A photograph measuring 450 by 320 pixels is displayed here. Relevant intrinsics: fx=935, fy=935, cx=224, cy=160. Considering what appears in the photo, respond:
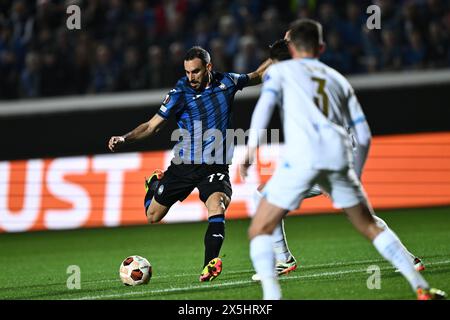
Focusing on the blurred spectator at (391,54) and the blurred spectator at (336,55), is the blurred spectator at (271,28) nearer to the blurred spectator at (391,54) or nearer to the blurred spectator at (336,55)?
the blurred spectator at (336,55)

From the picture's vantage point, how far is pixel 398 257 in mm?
6113

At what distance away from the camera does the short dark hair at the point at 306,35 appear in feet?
20.1

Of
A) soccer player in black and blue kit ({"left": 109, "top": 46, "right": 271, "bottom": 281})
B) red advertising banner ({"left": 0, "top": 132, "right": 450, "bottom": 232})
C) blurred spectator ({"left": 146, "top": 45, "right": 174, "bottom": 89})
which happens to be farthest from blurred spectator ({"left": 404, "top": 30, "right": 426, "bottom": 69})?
soccer player in black and blue kit ({"left": 109, "top": 46, "right": 271, "bottom": 281})

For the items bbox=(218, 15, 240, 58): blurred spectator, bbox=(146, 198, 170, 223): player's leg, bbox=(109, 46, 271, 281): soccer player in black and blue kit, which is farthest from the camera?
bbox=(218, 15, 240, 58): blurred spectator

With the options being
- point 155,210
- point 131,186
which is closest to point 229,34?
point 131,186

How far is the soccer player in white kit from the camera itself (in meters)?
6.07

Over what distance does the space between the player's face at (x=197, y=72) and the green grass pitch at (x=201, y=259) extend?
1.80 metres

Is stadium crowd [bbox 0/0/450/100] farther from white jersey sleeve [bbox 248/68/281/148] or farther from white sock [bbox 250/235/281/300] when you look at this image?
white sock [bbox 250/235/281/300]

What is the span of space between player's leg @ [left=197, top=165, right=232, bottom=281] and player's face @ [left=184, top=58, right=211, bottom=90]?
2.63 ft

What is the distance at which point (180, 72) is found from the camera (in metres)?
15.2

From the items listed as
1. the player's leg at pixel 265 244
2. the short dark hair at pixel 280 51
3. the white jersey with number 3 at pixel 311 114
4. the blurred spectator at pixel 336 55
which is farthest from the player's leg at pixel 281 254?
the blurred spectator at pixel 336 55

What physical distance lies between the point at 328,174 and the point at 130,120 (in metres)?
9.26
